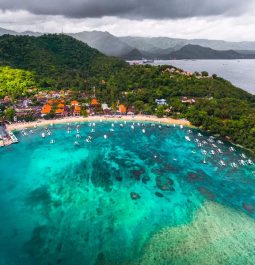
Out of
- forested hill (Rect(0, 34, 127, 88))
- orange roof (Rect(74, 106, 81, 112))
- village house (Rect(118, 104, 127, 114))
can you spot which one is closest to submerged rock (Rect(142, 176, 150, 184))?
village house (Rect(118, 104, 127, 114))

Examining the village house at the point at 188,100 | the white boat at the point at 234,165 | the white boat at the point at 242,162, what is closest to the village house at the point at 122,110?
the village house at the point at 188,100

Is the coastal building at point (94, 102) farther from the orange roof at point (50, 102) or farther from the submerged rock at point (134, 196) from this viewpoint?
the submerged rock at point (134, 196)

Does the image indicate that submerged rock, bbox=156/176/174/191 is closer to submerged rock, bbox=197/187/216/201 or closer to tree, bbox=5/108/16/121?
submerged rock, bbox=197/187/216/201

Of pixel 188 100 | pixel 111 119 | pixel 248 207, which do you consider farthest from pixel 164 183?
pixel 188 100

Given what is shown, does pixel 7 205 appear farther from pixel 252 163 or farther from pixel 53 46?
pixel 53 46

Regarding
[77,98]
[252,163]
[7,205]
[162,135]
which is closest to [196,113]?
[162,135]

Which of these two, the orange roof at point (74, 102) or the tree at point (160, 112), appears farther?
the orange roof at point (74, 102)

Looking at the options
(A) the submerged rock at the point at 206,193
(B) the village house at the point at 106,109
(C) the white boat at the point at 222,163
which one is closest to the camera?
(A) the submerged rock at the point at 206,193
